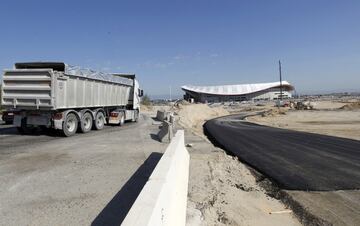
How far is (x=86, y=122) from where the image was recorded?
19.1 meters

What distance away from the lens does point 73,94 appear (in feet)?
56.4

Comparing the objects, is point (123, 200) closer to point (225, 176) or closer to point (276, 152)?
point (225, 176)

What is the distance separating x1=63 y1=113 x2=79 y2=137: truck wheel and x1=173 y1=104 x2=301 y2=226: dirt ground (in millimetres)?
7556

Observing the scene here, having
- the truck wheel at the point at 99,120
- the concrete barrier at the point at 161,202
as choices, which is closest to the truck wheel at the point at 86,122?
the truck wheel at the point at 99,120

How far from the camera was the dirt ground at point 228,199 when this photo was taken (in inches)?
261

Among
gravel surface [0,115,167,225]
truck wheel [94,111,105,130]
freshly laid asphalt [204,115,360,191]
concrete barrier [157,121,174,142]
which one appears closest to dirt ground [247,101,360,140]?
freshly laid asphalt [204,115,360,191]

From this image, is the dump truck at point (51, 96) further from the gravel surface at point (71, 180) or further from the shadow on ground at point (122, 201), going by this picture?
the shadow on ground at point (122, 201)

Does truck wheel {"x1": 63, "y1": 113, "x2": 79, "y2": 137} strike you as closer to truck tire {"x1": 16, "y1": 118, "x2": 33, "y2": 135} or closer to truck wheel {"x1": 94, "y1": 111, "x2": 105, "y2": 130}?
truck tire {"x1": 16, "y1": 118, "x2": 33, "y2": 135}

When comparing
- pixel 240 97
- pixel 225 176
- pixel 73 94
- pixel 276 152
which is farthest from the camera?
pixel 240 97

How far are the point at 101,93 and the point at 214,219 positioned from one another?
15573mm

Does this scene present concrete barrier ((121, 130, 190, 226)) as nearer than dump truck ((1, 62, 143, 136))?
Yes

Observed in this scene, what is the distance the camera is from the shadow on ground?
215 inches

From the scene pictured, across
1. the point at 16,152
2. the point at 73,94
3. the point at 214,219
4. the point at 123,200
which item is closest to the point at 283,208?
the point at 214,219

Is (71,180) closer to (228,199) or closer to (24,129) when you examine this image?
(228,199)
